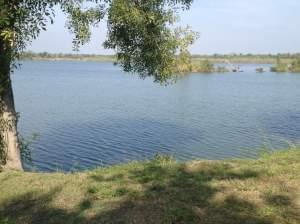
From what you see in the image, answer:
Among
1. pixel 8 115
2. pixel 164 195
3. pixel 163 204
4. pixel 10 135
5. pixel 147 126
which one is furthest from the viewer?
pixel 147 126

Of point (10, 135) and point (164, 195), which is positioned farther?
point (10, 135)

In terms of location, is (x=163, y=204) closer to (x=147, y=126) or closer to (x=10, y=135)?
(x=10, y=135)

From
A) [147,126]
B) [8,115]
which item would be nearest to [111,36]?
[8,115]

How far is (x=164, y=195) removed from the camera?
7.87 m

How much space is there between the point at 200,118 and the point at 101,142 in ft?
38.9

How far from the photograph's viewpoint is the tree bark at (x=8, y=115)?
36.6ft

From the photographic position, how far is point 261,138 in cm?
2573

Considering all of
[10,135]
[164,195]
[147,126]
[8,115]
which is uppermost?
[8,115]

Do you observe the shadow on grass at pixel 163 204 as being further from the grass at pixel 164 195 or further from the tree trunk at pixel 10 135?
the tree trunk at pixel 10 135

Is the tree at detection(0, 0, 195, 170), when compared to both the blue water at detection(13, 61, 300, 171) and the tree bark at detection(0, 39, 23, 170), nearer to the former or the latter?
the tree bark at detection(0, 39, 23, 170)

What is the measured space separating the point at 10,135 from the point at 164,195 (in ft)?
18.2

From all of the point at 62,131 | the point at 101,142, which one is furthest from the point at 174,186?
the point at 62,131

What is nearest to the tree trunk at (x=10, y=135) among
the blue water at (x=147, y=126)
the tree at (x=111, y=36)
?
the tree at (x=111, y=36)

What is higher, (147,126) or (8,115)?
(8,115)
